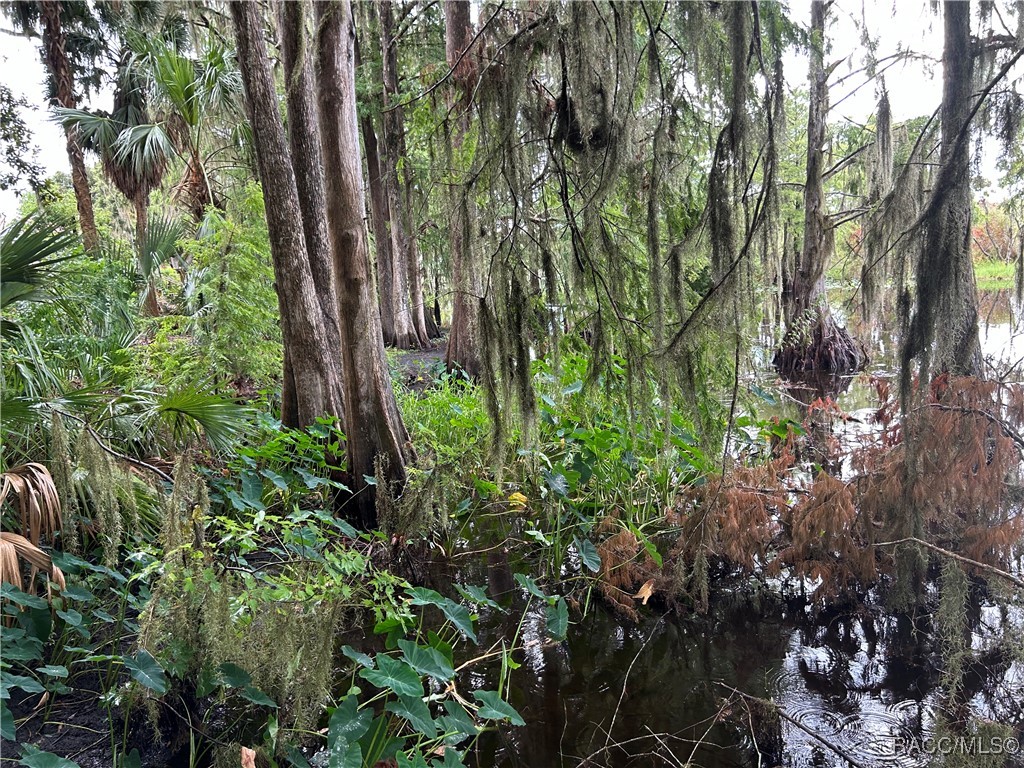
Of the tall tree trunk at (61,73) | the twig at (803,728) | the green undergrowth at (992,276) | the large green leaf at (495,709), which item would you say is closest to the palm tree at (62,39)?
the tall tree trunk at (61,73)

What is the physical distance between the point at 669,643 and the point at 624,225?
2.01 m

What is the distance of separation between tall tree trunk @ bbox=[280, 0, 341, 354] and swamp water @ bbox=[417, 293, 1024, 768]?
2609mm

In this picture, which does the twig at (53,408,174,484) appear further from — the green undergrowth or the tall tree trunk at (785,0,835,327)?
the green undergrowth

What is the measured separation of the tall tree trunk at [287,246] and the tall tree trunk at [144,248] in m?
1.72

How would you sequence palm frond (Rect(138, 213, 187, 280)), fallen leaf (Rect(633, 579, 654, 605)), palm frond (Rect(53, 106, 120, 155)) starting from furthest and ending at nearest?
1. palm frond (Rect(53, 106, 120, 155))
2. palm frond (Rect(138, 213, 187, 280))
3. fallen leaf (Rect(633, 579, 654, 605))

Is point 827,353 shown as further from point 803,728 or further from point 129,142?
point 129,142

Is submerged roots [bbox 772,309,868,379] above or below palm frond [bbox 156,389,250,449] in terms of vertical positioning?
below

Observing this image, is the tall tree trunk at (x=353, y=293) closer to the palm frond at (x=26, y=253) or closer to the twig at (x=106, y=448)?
the twig at (x=106, y=448)

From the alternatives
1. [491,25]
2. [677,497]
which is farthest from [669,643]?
[491,25]

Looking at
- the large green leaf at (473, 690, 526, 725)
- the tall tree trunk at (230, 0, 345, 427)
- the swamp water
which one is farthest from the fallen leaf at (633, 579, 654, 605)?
the tall tree trunk at (230, 0, 345, 427)

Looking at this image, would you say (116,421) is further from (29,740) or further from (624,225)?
(624,225)

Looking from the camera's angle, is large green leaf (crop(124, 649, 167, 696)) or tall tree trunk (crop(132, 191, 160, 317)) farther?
tall tree trunk (crop(132, 191, 160, 317))

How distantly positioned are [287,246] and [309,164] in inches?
25.3

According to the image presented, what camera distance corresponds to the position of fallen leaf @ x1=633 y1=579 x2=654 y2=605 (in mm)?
3223
